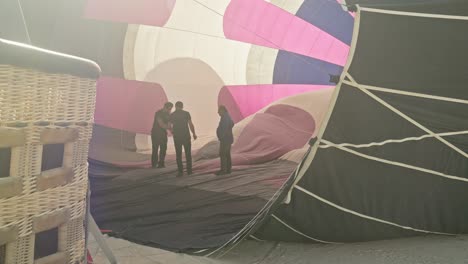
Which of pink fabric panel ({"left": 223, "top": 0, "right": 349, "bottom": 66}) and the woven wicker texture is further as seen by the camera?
pink fabric panel ({"left": 223, "top": 0, "right": 349, "bottom": 66})

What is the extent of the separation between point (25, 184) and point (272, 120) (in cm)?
310

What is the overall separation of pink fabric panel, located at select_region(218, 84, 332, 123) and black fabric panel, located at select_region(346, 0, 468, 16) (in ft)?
5.92

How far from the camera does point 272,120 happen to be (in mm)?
3615

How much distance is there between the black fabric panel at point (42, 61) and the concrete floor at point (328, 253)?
1402mm

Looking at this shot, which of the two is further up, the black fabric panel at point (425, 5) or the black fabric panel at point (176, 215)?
the black fabric panel at point (425, 5)

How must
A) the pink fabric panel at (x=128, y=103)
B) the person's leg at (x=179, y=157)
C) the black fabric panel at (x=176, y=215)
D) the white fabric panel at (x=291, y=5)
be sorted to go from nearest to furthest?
the black fabric panel at (x=176, y=215), the person's leg at (x=179, y=157), the pink fabric panel at (x=128, y=103), the white fabric panel at (x=291, y=5)

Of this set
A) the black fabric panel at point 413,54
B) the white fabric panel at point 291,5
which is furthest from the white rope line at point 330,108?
the white fabric panel at point 291,5

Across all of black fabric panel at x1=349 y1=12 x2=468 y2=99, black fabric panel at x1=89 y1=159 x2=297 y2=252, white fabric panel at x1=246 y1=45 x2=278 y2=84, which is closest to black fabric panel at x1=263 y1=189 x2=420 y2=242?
black fabric panel at x1=89 y1=159 x2=297 y2=252

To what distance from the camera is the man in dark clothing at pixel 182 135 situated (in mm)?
3115

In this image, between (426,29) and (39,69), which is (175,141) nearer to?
(426,29)

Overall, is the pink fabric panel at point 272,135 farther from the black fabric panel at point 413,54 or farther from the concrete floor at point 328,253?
the black fabric panel at point 413,54

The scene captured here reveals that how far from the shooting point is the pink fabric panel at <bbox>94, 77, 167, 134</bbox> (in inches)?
127

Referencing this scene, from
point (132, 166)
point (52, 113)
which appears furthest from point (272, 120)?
point (52, 113)

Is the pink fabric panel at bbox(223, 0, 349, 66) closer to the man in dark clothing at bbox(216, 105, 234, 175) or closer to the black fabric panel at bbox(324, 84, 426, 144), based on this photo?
the man in dark clothing at bbox(216, 105, 234, 175)
